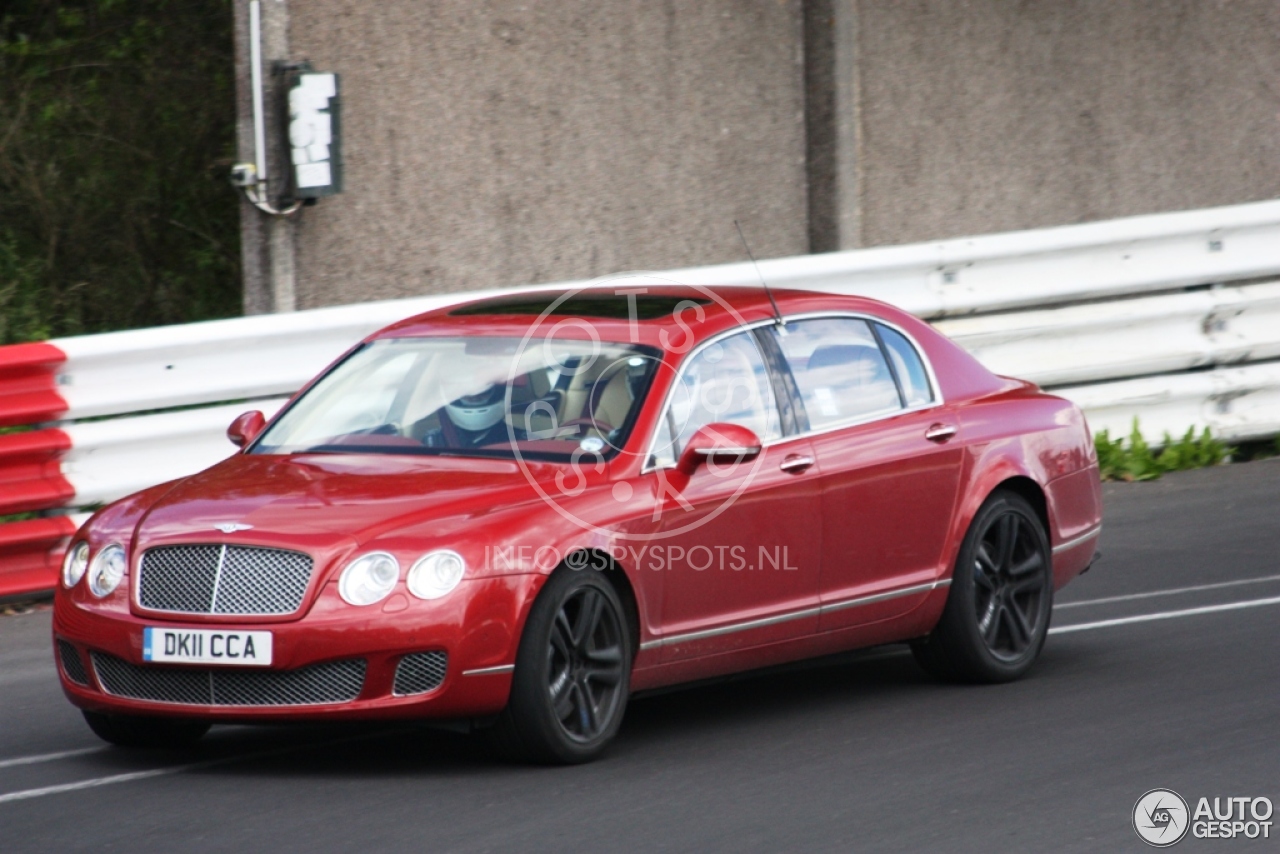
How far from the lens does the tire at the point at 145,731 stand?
21.4 ft

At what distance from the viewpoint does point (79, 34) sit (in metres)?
15.0

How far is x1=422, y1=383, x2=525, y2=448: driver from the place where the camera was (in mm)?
6824

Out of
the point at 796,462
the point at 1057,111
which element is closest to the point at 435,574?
the point at 796,462

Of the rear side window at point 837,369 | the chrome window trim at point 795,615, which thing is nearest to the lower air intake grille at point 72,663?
the chrome window trim at point 795,615

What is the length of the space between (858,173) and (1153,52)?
3.10 m

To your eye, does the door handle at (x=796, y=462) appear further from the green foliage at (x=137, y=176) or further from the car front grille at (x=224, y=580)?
the green foliage at (x=137, y=176)

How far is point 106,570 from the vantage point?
20.7 ft

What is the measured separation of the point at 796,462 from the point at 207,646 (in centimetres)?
222

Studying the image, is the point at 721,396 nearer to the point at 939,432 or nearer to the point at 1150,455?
the point at 939,432

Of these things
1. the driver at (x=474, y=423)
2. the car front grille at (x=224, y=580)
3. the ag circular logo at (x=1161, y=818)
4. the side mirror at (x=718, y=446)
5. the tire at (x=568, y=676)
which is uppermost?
the driver at (x=474, y=423)

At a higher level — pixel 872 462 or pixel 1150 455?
pixel 872 462

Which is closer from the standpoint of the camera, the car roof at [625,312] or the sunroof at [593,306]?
the car roof at [625,312]

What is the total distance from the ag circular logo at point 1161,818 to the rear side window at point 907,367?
2234 mm

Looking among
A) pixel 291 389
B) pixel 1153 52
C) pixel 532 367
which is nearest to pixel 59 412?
pixel 291 389
